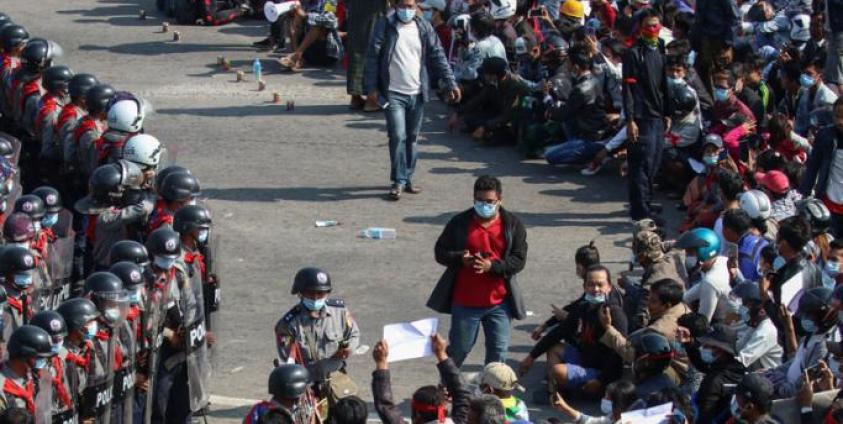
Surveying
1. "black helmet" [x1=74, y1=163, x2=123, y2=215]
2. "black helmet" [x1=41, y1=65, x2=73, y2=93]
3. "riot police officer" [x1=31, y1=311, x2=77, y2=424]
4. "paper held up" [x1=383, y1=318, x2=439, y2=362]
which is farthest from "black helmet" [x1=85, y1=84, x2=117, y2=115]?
"paper held up" [x1=383, y1=318, x2=439, y2=362]

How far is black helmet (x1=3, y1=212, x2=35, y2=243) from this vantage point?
43.5 ft

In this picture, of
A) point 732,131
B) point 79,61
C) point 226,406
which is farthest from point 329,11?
point 226,406

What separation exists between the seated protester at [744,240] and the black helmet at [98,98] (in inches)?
213

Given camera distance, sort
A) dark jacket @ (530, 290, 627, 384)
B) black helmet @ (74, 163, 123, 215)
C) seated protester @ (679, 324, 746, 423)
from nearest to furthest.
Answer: seated protester @ (679, 324, 746, 423) → dark jacket @ (530, 290, 627, 384) → black helmet @ (74, 163, 123, 215)

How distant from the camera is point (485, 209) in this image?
12789 mm

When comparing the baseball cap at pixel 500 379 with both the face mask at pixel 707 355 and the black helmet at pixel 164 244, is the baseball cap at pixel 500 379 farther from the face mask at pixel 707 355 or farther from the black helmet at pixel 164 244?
the black helmet at pixel 164 244

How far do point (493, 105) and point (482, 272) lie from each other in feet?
22.6

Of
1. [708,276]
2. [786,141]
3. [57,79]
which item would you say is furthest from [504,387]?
[57,79]

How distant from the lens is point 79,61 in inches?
947

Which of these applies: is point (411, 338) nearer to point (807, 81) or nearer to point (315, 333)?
point (315, 333)

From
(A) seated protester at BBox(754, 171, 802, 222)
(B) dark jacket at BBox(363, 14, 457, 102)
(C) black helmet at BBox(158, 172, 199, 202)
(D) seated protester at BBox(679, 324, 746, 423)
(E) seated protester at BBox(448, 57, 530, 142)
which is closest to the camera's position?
(D) seated protester at BBox(679, 324, 746, 423)

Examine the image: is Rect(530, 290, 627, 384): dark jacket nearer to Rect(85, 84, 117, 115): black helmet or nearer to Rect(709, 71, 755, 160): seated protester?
Rect(709, 71, 755, 160): seated protester

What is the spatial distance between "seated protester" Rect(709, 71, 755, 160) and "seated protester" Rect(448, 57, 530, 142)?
2.55 meters

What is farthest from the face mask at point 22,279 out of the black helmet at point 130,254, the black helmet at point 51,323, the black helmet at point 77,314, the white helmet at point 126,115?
the white helmet at point 126,115
